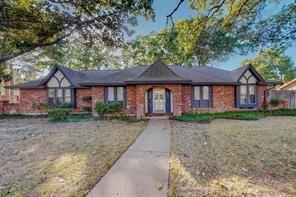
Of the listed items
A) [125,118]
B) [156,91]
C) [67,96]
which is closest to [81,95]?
[67,96]

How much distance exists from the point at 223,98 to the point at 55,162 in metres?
13.5

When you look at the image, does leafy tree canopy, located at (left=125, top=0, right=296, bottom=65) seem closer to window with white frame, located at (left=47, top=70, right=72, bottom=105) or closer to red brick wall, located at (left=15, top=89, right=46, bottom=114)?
window with white frame, located at (left=47, top=70, right=72, bottom=105)

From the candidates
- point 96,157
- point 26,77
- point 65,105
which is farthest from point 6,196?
point 26,77

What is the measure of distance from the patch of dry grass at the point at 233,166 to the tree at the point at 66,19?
5.41m

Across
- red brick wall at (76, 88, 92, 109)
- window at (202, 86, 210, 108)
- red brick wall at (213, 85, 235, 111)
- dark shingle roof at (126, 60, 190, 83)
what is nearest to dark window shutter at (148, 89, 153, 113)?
dark shingle roof at (126, 60, 190, 83)

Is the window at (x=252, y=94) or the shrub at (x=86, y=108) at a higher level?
the window at (x=252, y=94)

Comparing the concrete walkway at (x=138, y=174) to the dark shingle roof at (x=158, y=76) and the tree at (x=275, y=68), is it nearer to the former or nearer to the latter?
the dark shingle roof at (x=158, y=76)

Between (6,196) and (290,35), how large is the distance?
8.08 m

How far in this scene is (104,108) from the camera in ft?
43.5

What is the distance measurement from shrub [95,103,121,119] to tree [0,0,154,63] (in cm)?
539

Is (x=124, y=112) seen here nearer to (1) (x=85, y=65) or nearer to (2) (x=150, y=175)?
(2) (x=150, y=175)

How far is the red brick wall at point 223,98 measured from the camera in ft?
49.6

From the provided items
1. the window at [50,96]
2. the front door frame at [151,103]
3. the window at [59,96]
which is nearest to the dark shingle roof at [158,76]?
the front door frame at [151,103]

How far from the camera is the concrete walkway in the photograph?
3.33 meters
